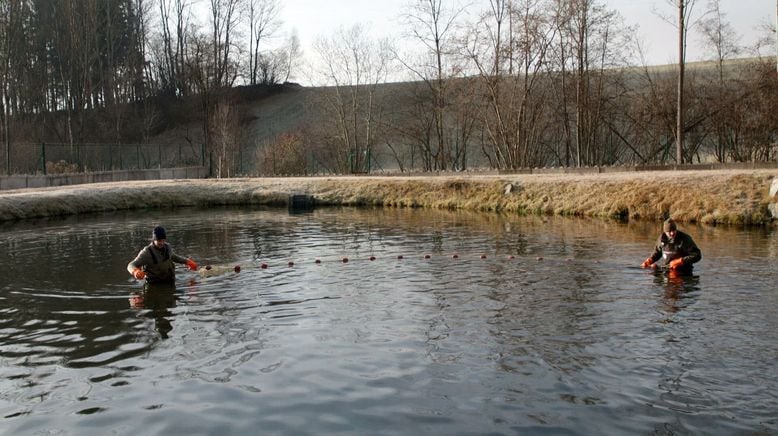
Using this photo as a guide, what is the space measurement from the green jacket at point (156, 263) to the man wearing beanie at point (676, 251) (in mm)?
10036

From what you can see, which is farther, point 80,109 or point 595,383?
point 80,109

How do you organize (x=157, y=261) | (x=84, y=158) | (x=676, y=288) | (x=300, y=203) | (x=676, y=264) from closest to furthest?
(x=676, y=288)
(x=157, y=261)
(x=676, y=264)
(x=300, y=203)
(x=84, y=158)

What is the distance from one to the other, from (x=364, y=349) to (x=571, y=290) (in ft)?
17.2

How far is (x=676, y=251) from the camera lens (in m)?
14.5

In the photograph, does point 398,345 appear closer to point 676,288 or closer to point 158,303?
point 158,303

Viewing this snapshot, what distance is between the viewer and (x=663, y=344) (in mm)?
9359

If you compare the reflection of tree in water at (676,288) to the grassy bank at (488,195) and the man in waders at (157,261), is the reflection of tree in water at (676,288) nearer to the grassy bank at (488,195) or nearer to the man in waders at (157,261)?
the man in waders at (157,261)

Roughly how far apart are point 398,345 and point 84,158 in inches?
1728

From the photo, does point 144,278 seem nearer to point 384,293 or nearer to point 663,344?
point 384,293

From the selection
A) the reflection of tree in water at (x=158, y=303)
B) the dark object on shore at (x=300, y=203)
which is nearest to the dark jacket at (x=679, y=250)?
the reflection of tree in water at (x=158, y=303)

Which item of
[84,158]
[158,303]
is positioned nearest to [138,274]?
[158,303]

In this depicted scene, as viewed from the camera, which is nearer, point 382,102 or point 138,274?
point 138,274

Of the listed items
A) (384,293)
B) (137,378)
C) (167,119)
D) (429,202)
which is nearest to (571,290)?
(384,293)

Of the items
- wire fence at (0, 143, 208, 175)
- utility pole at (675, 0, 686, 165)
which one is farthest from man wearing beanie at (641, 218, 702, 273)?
wire fence at (0, 143, 208, 175)
